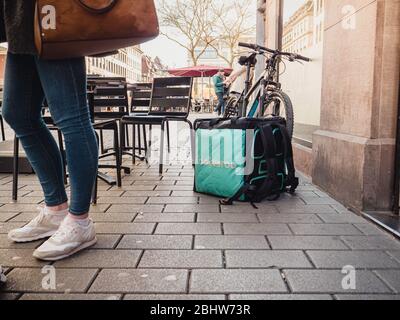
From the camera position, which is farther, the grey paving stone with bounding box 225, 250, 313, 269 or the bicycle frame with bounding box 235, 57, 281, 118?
the bicycle frame with bounding box 235, 57, 281, 118

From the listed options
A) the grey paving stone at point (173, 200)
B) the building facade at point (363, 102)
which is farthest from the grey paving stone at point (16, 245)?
the building facade at point (363, 102)

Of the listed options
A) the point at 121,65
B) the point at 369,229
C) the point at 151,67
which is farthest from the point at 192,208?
the point at 121,65

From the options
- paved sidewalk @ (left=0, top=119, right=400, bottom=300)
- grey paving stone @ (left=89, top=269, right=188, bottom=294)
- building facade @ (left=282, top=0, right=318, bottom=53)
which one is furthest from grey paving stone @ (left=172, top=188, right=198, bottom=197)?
building facade @ (left=282, top=0, right=318, bottom=53)

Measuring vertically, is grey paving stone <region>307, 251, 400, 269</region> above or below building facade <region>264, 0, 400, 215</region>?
below

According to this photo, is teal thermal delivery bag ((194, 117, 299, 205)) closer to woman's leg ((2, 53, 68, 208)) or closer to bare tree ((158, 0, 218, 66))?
woman's leg ((2, 53, 68, 208))

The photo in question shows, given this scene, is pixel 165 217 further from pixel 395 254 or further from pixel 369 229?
pixel 395 254

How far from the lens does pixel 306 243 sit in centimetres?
249

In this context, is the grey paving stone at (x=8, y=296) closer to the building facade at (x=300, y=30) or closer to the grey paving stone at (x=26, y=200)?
the grey paving stone at (x=26, y=200)

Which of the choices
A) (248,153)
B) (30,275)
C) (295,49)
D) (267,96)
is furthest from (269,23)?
(30,275)

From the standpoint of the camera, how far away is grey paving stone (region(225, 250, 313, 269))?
2139mm

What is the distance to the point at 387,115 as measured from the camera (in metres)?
3.01

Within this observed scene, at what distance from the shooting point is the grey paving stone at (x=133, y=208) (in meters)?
3.26

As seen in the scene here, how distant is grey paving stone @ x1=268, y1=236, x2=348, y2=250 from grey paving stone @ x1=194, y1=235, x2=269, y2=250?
0.22 ft

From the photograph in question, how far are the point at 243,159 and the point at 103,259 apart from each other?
154 centimetres
